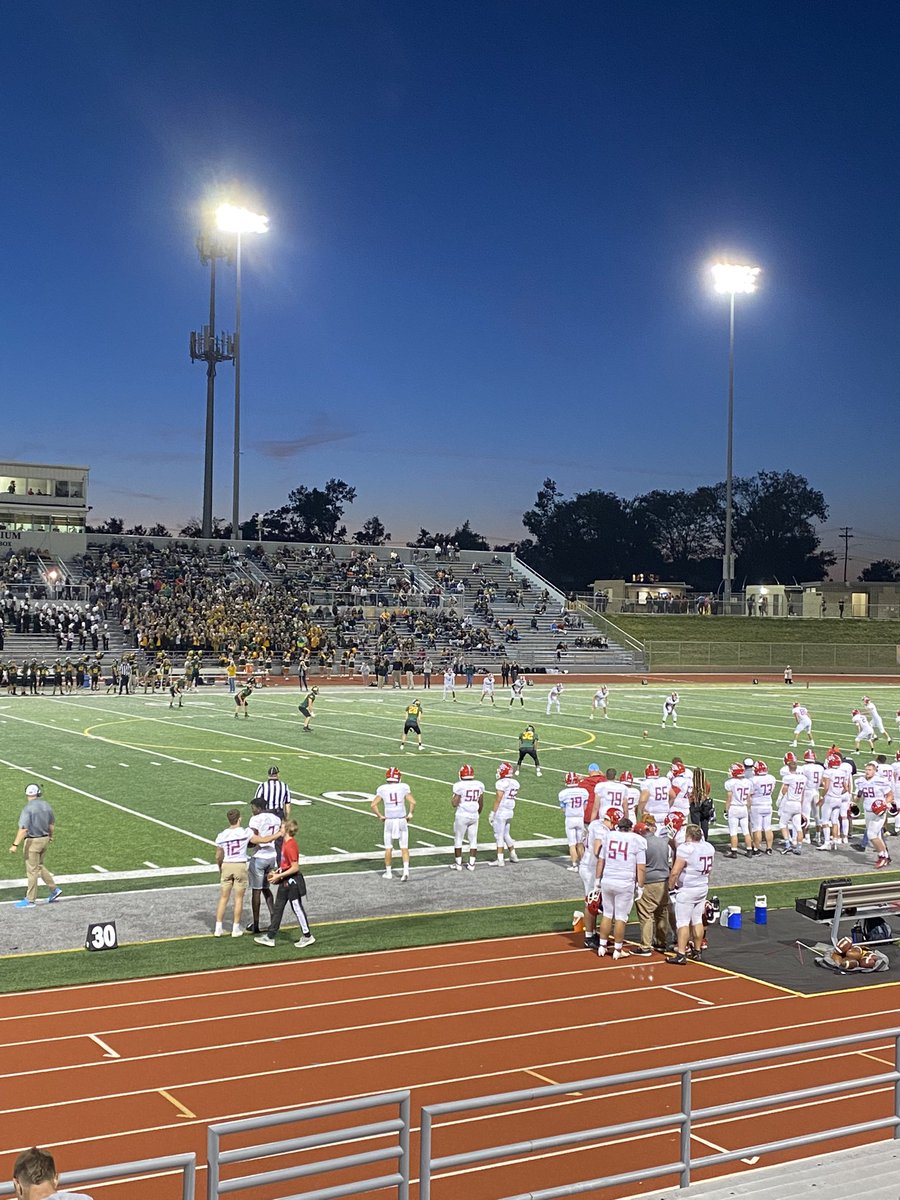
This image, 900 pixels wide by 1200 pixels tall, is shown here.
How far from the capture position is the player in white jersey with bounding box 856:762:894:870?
19.0m

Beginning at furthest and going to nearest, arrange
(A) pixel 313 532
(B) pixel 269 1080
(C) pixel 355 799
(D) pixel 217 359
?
(A) pixel 313 532, (D) pixel 217 359, (C) pixel 355 799, (B) pixel 269 1080

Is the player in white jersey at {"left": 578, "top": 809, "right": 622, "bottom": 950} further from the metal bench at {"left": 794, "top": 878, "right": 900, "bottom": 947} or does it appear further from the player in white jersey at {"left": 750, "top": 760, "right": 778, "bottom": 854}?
the player in white jersey at {"left": 750, "top": 760, "right": 778, "bottom": 854}

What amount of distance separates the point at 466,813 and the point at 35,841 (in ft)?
18.0

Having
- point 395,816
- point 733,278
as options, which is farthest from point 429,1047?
point 733,278

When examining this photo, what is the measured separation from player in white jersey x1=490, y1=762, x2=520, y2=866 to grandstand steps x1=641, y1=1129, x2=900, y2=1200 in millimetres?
9808

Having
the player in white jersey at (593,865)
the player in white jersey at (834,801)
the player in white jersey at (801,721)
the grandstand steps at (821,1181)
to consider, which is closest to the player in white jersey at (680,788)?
the player in white jersey at (834,801)

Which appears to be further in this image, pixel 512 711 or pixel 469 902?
pixel 512 711

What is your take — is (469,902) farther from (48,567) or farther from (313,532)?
(313,532)

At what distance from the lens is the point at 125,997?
11406mm

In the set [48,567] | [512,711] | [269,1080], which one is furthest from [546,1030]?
[48,567]

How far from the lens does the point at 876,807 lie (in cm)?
1900

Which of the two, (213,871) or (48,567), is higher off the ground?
(48,567)

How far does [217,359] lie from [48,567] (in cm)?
1478

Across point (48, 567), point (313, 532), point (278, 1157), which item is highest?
point (313, 532)
